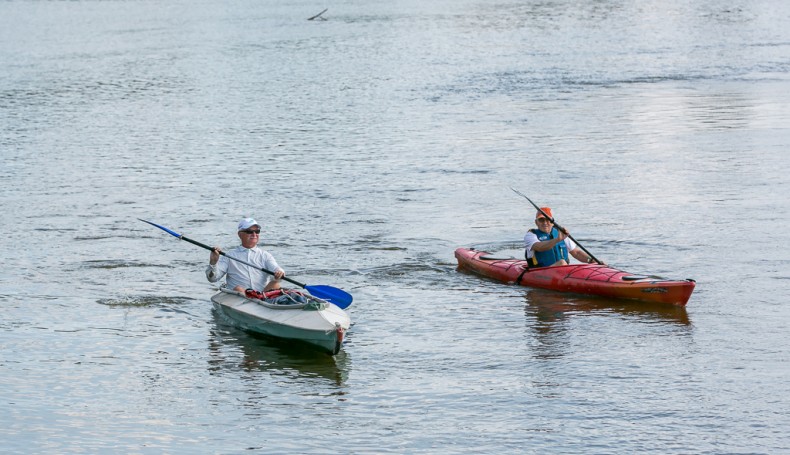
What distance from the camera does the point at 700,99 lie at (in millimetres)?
37406

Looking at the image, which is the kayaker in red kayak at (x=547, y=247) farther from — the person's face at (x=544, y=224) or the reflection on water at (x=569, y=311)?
the reflection on water at (x=569, y=311)

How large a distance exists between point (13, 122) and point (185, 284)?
825 inches

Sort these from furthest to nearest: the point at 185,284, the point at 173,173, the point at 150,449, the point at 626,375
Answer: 1. the point at 173,173
2. the point at 185,284
3. the point at 626,375
4. the point at 150,449

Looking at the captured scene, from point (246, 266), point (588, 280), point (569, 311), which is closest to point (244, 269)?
point (246, 266)

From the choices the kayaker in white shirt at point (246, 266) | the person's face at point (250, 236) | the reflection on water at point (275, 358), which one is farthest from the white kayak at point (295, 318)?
the person's face at point (250, 236)

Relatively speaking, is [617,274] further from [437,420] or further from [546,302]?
[437,420]

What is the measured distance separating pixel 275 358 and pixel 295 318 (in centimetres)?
59

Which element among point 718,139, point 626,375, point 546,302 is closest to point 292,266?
point 546,302

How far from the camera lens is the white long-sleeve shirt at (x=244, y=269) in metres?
15.5

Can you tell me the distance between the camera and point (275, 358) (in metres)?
14.6

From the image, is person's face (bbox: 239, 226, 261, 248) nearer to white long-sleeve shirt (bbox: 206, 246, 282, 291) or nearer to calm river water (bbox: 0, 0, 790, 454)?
white long-sleeve shirt (bbox: 206, 246, 282, 291)

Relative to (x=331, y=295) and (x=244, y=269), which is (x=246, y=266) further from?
(x=331, y=295)

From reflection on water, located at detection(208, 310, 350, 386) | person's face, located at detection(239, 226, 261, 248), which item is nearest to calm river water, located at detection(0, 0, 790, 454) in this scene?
reflection on water, located at detection(208, 310, 350, 386)

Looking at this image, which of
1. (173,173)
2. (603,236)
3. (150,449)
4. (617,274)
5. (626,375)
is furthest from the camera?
(173,173)
